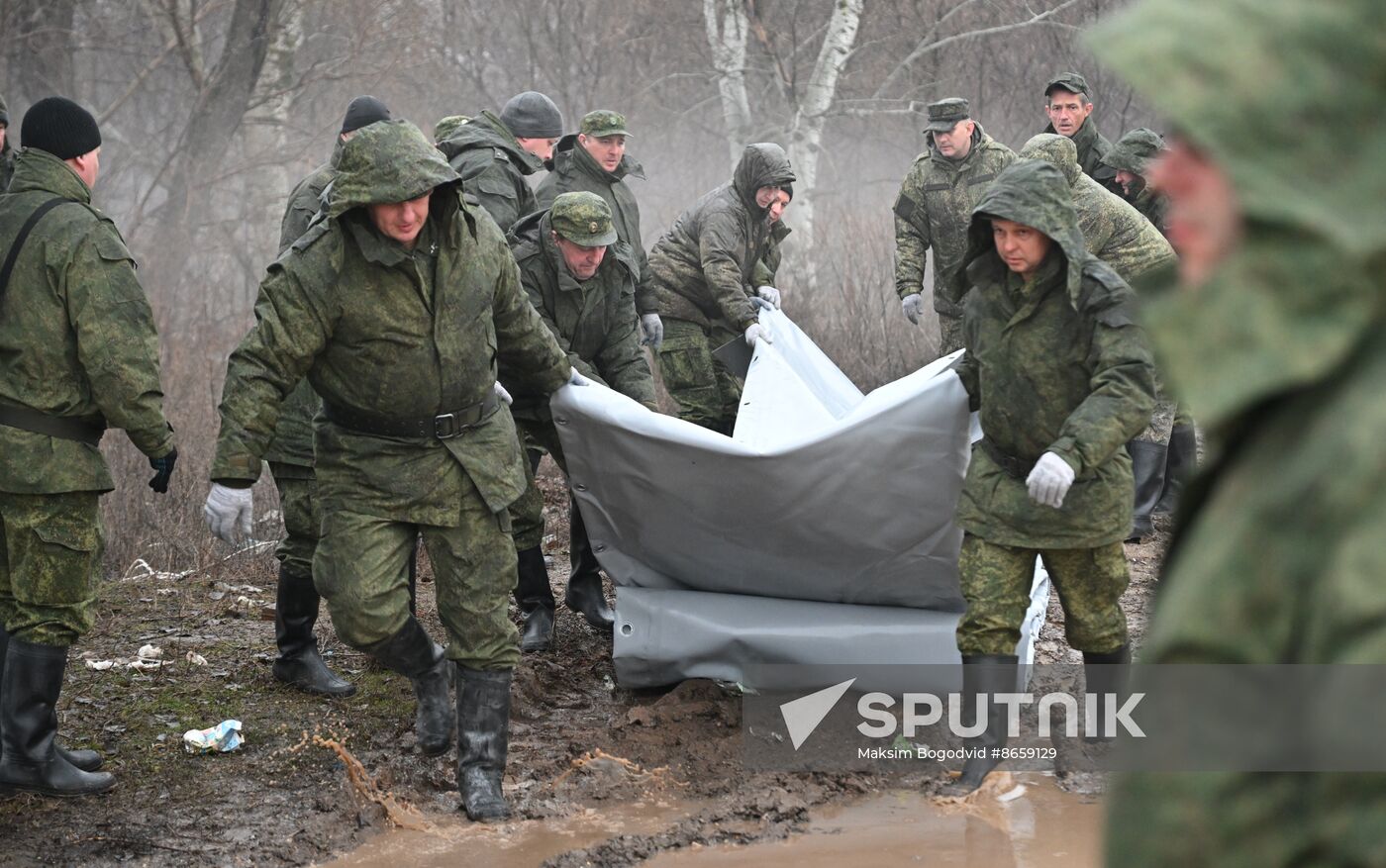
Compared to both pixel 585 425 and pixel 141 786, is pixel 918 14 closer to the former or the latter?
pixel 585 425

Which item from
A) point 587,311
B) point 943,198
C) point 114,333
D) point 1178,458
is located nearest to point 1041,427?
point 587,311

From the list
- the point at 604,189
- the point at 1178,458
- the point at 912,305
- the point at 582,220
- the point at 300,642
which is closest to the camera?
the point at 300,642

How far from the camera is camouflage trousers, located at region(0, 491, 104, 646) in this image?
4477 millimetres

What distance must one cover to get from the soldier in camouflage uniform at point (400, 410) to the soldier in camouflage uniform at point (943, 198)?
4557 mm

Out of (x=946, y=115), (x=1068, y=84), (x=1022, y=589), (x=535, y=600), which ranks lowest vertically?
(x=535, y=600)

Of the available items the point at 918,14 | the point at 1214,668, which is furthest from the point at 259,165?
the point at 1214,668

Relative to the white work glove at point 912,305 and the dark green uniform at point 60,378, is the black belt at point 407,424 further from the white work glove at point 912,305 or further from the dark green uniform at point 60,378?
the white work glove at point 912,305

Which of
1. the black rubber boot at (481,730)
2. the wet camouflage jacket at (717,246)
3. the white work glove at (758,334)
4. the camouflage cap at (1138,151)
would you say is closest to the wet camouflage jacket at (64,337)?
the black rubber boot at (481,730)

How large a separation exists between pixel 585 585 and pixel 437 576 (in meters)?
2.02

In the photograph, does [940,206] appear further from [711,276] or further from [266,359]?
[266,359]

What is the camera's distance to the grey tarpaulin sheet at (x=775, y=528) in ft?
16.8

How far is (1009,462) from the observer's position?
4617mm

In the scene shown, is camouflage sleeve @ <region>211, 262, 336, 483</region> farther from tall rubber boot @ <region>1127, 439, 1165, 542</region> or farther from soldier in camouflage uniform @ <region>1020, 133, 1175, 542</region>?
tall rubber boot @ <region>1127, 439, 1165, 542</region>

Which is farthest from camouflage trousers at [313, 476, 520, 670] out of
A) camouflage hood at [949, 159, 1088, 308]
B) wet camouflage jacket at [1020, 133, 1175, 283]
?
wet camouflage jacket at [1020, 133, 1175, 283]
